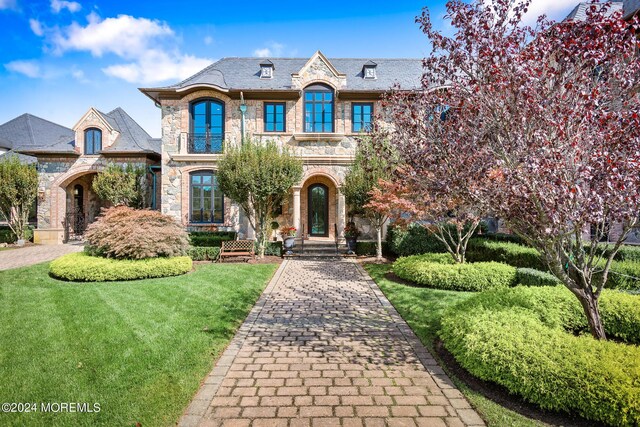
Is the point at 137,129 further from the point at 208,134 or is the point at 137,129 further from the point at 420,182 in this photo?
the point at 420,182

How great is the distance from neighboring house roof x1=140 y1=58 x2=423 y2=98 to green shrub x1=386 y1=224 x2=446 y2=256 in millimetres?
7127

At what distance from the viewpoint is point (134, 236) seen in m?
9.95

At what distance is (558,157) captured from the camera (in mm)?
3447

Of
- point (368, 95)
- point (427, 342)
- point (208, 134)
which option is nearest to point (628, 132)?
point (427, 342)

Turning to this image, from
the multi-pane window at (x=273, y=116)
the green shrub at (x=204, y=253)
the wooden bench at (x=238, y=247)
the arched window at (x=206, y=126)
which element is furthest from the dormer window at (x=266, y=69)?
the green shrub at (x=204, y=253)

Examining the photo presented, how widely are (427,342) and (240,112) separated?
14333 mm

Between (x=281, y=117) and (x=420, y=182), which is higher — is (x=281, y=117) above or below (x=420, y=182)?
above

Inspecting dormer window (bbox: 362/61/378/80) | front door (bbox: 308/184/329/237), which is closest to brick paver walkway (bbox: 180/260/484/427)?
front door (bbox: 308/184/329/237)

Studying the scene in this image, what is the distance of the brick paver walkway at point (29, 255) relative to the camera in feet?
40.4

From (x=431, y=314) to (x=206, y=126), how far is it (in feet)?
46.4

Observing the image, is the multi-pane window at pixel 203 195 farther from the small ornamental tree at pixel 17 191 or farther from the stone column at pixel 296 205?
the small ornamental tree at pixel 17 191

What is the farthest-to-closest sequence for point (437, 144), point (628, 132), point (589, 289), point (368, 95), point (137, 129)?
point (137, 129) < point (368, 95) < point (437, 144) < point (589, 289) < point (628, 132)

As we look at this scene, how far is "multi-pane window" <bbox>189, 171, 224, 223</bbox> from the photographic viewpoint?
1611 cm

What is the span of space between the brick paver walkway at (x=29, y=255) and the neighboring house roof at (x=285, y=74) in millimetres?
8678
